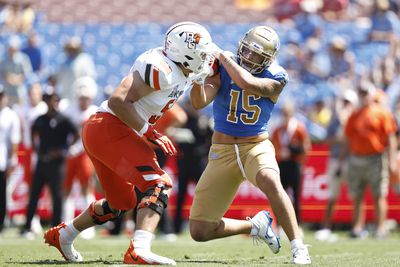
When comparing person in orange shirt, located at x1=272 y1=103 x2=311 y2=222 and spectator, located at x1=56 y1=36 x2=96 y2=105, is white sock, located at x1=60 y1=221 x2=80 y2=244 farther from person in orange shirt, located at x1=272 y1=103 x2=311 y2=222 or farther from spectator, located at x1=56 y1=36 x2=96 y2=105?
spectator, located at x1=56 y1=36 x2=96 y2=105

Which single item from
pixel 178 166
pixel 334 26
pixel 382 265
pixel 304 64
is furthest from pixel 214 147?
pixel 334 26

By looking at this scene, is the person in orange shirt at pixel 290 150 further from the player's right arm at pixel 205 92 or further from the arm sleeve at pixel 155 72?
the arm sleeve at pixel 155 72

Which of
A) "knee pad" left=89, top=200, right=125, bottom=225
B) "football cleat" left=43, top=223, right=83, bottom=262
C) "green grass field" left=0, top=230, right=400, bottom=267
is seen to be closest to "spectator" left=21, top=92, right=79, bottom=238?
"green grass field" left=0, top=230, right=400, bottom=267

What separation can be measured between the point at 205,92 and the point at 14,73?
9641 mm

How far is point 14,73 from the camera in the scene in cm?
1603

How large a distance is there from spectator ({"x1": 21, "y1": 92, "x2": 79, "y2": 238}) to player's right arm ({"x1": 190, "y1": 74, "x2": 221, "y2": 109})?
16.0 ft

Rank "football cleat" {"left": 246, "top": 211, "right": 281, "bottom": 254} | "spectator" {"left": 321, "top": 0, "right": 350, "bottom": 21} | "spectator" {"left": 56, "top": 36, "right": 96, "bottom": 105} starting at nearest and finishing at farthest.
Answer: "football cleat" {"left": 246, "top": 211, "right": 281, "bottom": 254}
"spectator" {"left": 56, "top": 36, "right": 96, "bottom": 105}
"spectator" {"left": 321, "top": 0, "right": 350, "bottom": 21}

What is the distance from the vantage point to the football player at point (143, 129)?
6.29m

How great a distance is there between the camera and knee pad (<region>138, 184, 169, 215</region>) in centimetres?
627

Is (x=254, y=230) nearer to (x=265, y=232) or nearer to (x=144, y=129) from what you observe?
(x=265, y=232)

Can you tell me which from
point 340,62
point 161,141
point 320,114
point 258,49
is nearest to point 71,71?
point 320,114

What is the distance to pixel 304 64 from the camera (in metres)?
17.2

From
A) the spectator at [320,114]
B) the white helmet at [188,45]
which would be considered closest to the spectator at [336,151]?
the spectator at [320,114]

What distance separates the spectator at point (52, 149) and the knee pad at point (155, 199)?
17.5 ft
